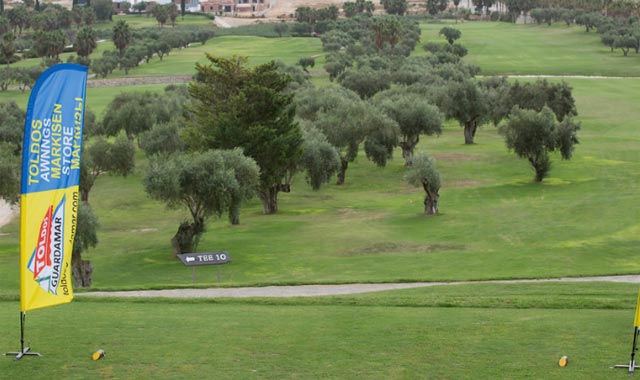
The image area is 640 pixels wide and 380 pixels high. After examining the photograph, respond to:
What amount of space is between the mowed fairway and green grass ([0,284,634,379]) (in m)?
0.07

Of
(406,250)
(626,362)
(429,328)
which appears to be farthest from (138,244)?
(626,362)

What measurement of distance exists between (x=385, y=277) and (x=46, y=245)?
81.7 ft

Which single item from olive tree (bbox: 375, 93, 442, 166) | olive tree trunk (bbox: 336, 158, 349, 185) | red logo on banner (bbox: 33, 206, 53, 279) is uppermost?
red logo on banner (bbox: 33, 206, 53, 279)

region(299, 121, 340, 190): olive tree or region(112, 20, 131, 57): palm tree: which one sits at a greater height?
region(112, 20, 131, 57): palm tree

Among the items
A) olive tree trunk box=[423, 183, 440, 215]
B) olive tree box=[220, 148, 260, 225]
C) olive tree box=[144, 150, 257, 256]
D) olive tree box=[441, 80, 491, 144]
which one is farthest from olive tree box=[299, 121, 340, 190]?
olive tree box=[441, 80, 491, 144]

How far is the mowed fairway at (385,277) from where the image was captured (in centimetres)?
2312

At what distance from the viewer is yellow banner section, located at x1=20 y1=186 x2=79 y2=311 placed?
68.3ft

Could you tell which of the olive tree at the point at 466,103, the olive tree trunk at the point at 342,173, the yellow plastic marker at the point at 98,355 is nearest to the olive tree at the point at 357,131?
the olive tree trunk at the point at 342,173

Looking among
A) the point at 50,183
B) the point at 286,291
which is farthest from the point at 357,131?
the point at 50,183

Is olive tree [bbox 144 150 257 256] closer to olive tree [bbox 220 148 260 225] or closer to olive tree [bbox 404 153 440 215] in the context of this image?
olive tree [bbox 220 148 260 225]

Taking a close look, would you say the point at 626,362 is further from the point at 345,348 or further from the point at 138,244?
the point at 138,244

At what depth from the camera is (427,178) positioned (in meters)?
Answer: 64.6

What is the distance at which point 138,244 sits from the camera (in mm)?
58938

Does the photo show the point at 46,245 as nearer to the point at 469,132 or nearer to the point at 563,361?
the point at 563,361
